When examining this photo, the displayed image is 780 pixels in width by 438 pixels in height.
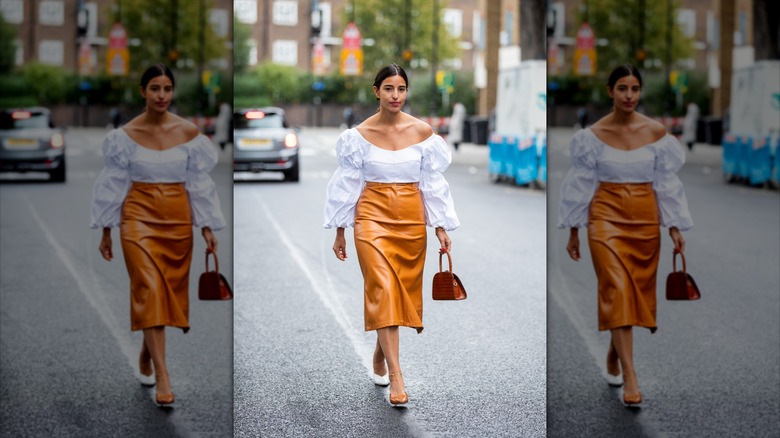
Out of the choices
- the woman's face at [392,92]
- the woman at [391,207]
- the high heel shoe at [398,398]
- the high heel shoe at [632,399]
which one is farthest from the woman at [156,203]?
the high heel shoe at [632,399]

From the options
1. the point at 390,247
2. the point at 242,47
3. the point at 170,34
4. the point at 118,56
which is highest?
the point at 242,47

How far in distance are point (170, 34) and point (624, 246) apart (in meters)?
3.18

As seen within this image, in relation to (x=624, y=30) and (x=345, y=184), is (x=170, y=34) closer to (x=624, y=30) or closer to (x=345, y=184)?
(x=345, y=184)

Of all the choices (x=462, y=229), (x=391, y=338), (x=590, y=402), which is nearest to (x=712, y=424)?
(x=590, y=402)

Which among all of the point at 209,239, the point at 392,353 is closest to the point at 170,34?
the point at 209,239

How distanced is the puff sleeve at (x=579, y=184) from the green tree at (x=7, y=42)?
9.79ft

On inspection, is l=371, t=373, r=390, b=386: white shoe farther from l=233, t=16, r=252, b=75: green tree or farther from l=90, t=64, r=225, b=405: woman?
l=233, t=16, r=252, b=75: green tree

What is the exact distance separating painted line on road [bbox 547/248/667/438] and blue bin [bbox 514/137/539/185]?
9938 millimetres

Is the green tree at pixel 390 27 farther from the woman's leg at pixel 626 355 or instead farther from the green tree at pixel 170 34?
the woman's leg at pixel 626 355

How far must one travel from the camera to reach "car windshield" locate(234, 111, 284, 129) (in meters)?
24.3

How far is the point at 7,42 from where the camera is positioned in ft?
21.9

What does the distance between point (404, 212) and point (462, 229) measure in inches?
390

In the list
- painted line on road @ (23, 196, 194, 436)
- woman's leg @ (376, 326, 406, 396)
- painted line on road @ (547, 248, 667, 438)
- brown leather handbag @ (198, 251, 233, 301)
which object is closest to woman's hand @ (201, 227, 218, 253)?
brown leather handbag @ (198, 251, 233, 301)

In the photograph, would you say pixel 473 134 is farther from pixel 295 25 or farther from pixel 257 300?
pixel 295 25
